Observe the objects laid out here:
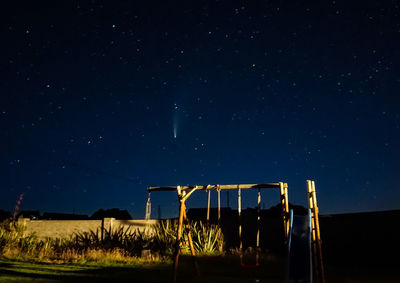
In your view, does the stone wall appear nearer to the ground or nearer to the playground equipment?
the ground

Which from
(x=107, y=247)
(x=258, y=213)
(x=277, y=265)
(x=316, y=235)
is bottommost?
(x=277, y=265)

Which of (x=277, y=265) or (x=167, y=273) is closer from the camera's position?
(x=167, y=273)

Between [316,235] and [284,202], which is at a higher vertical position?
[284,202]

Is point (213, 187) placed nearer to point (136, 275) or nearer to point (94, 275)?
point (136, 275)

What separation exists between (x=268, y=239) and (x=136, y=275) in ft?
32.7

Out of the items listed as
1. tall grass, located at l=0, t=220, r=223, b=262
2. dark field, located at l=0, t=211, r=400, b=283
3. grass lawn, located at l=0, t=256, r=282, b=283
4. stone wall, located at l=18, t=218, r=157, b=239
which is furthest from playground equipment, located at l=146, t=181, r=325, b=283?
stone wall, located at l=18, t=218, r=157, b=239

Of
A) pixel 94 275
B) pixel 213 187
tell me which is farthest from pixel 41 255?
pixel 213 187

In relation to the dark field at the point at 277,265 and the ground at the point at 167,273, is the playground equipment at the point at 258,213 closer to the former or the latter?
the ground at the point at 167,273

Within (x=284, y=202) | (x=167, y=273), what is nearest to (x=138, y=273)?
(x=167, y=273)

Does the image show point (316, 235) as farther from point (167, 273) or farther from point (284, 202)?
point (167, 273)

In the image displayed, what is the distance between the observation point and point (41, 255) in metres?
13.0

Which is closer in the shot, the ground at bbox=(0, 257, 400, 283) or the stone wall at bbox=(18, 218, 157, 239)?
the ground at bbox=(0, 257, 400, 283)

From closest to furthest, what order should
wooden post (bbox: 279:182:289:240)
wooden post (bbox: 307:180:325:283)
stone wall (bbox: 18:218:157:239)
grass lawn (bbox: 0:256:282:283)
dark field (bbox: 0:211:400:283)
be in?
1. wooden post (bbox: 307:180:325:283)
2. grass lawn (bbox: 0:256:282:283)
3. wooden post (bbox: 279:182:289:240)
4. dark field (bbox: 0:211:400:283)
5. stone wall (bbox: 18:218:157:239)

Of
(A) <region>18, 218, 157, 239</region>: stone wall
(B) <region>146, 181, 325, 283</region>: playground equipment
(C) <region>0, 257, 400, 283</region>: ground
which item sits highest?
(B) <region>146, 181, 325, 283</region>: playground equipment
